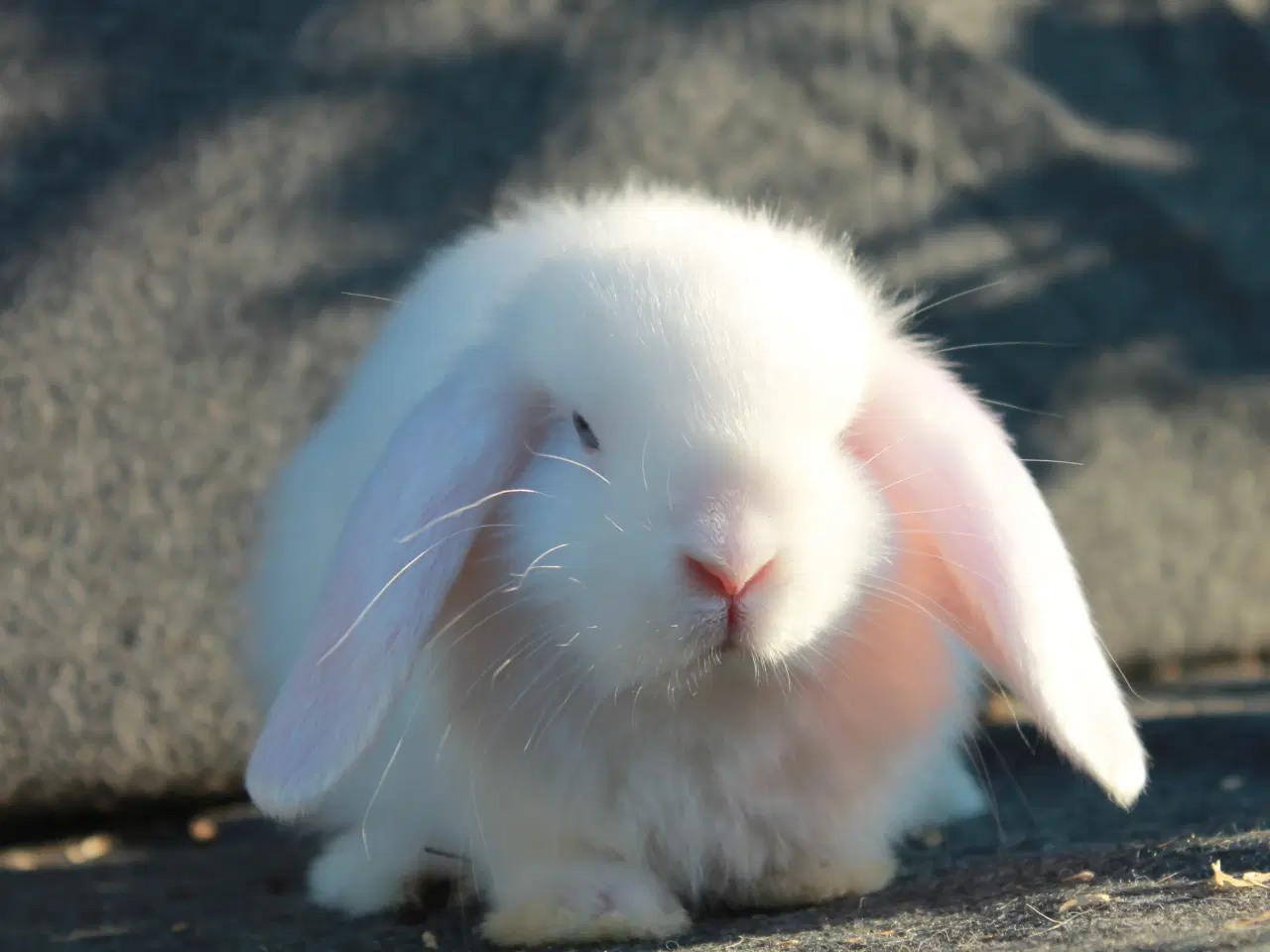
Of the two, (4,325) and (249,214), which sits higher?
(249,214)

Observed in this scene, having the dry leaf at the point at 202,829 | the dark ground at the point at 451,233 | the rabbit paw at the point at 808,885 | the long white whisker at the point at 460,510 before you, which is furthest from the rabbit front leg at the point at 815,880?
the dry leaf at the point at 202,829

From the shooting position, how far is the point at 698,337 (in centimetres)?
107

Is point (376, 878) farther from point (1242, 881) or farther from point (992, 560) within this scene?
point (1242, 881)

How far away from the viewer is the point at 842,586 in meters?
1.06

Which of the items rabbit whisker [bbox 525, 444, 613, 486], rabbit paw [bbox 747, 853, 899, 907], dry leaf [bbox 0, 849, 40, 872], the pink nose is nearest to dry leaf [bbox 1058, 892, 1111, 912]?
rabbit paw [bbox 747, 853, 899, 907]

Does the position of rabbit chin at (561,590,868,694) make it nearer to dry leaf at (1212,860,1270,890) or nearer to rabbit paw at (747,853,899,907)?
rabbit paw at (747,853,899,907)

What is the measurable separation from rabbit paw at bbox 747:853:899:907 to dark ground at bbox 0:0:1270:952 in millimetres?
150

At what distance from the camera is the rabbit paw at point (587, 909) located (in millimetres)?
1101

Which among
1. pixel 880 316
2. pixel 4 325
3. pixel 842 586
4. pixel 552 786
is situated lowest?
pixel 552 786

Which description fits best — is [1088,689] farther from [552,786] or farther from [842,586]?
[552,786]

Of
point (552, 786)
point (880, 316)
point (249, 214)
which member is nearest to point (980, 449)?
point (880, 316)

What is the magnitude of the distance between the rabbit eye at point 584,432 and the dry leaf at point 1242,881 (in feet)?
1.83

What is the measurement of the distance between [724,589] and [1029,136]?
1.77 meters

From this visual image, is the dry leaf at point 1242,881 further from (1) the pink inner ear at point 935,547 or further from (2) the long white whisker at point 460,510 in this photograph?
(2) the long white whisker at point 460,510
